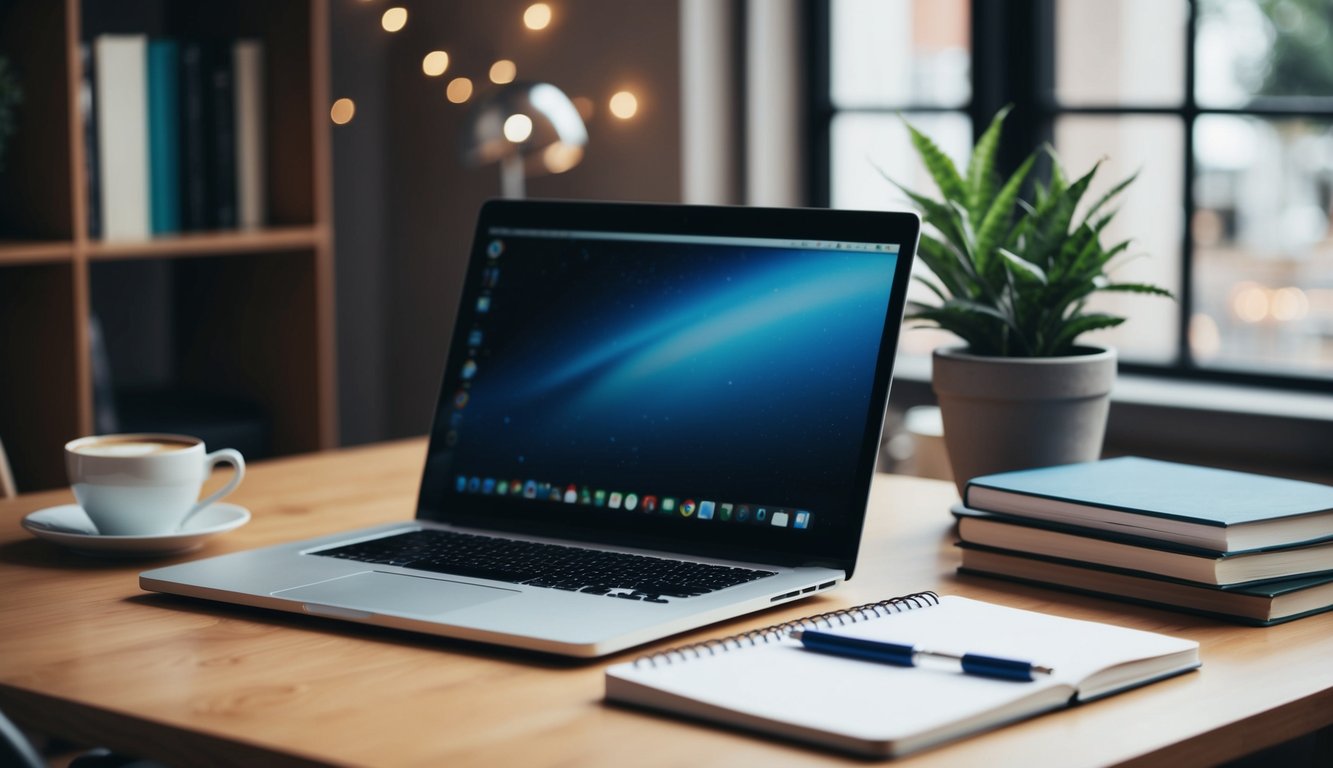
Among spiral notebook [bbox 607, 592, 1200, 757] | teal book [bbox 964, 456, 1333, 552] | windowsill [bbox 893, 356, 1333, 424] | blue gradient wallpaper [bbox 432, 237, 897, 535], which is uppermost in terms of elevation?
blue gradient wallpaper [bbox 432, 237, 897, 535]

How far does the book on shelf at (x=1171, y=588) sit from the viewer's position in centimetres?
106

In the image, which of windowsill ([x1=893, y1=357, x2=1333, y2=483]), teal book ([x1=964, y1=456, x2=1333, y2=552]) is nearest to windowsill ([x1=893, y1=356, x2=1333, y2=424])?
windowsill ([x1=893, y1=357, x2=1333, y2=483])

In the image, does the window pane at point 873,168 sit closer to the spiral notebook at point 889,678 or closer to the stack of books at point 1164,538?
the stack of books at point 1164,538

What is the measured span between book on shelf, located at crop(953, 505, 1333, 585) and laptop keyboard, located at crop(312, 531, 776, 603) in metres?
0.19

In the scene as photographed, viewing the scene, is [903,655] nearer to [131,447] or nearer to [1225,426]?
[131,447]

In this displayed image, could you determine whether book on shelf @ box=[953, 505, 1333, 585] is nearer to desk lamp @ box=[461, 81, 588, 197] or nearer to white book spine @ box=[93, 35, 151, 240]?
desk lamp @ box=[461, 81, 588, 197]

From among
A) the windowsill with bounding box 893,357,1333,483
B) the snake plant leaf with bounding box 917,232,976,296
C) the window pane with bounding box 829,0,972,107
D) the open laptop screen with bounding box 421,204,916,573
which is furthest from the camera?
the window pane with bounding box 829,0,972,107

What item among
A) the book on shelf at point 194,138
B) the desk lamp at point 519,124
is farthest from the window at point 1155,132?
the book on shelf at point 194,138

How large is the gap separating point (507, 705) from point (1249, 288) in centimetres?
223

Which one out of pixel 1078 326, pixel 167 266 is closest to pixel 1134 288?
pixel 1078 326

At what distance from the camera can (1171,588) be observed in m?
1.09

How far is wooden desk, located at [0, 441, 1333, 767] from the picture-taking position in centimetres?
81

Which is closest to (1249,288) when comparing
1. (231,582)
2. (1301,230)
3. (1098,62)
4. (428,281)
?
(1301,230)

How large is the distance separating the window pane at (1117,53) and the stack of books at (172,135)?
134 centimetres
